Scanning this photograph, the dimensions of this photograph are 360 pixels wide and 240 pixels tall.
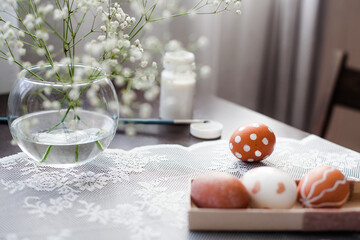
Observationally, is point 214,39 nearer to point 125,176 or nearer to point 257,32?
point 257,32

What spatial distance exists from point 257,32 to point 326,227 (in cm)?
144

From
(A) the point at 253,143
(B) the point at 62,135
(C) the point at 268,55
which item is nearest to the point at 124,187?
(B) the point at 62,135

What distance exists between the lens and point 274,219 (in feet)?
2.30

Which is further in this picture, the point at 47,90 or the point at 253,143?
the point at 253,143

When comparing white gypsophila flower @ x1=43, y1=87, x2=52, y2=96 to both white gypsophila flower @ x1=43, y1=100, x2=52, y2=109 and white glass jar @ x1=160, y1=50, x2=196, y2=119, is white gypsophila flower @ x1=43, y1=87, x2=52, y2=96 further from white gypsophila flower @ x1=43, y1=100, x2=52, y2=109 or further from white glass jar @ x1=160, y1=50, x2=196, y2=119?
white glass jar @ x1=160, y1=50, x2=196, y2=119

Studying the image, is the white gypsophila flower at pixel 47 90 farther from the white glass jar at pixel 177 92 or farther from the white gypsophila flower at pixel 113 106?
the white glass jar at pixel 177 92

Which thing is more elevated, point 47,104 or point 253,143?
point 47,104

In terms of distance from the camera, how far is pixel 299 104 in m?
2.22

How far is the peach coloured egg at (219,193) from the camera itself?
0.70 m

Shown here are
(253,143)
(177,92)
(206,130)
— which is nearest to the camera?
Result: (253,143)

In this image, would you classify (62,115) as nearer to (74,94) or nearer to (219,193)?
(74,94)

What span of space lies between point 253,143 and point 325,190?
0.75ft

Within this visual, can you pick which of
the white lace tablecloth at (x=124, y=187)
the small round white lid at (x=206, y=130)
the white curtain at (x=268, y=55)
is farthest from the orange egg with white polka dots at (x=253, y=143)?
the white curtain at (x=268, y=55)

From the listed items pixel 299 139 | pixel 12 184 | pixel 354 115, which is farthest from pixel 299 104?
pixel 12 184
